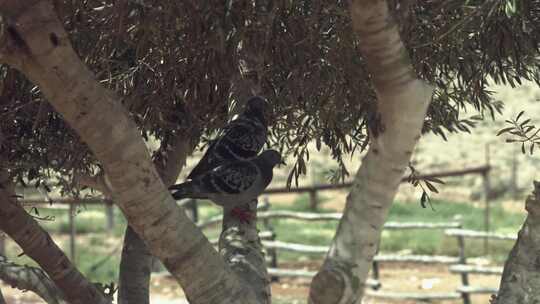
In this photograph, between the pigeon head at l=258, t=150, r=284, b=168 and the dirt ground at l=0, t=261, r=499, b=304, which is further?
the dirt ground at l=0, t=261, r=499, b=304

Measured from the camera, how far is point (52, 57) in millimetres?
3299

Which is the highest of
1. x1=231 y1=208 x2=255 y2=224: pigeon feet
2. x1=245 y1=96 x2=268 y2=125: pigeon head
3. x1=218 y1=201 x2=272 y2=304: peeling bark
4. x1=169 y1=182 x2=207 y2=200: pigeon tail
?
x1=245 y1=96 x2=268 y2=125: pigeon head

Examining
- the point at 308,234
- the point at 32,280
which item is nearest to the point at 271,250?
the point at 308,234

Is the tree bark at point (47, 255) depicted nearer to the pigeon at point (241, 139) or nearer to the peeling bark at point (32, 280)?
the peeling bark at point (32, 280)

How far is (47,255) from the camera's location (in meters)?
5.03

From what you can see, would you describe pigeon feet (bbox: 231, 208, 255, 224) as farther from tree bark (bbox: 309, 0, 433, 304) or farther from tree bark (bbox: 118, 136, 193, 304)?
tree bark (bbox: 309, 0, 433, 304)

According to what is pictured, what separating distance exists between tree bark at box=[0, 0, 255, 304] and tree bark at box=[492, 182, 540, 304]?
1151 mm

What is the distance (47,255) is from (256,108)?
1418 mm

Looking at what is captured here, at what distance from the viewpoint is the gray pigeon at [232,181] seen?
4.80 metres

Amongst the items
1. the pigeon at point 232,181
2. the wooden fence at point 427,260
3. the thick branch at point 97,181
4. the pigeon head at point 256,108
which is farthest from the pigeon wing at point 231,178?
the wooden fence at point 427,260

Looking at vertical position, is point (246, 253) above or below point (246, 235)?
below

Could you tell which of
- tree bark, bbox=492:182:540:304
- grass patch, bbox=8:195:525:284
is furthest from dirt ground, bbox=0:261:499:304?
tree bark, bbox=492:182:540:304

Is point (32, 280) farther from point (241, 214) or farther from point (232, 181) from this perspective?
point (232, 181)

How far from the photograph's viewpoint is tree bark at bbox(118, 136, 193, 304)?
5730mm
